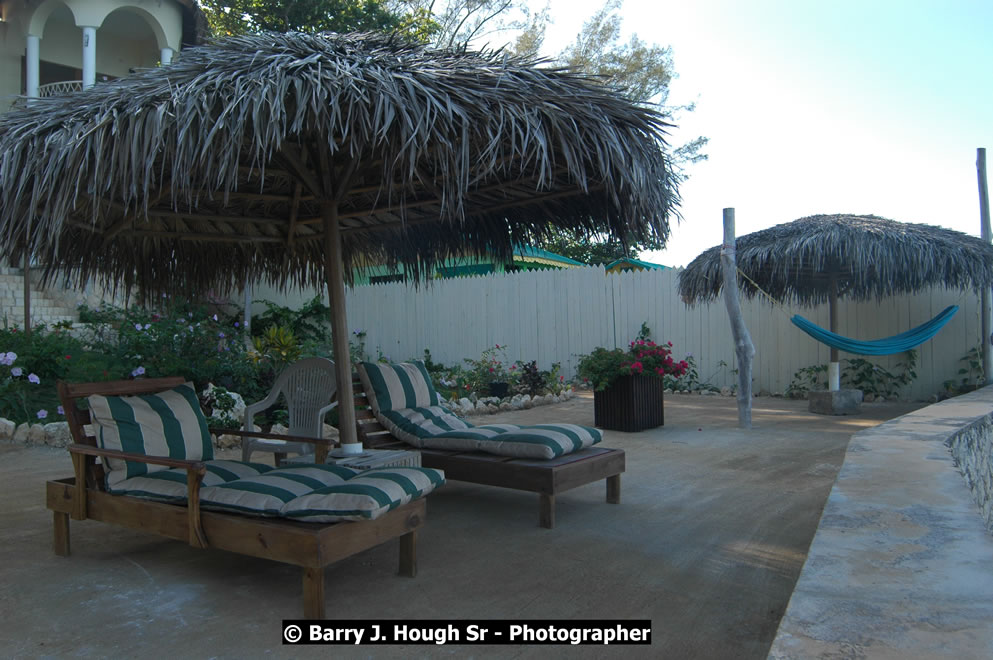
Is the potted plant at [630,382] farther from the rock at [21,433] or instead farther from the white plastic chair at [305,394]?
the rock at [21,433]

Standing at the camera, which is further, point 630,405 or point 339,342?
point 630,405

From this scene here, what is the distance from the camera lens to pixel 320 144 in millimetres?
3586

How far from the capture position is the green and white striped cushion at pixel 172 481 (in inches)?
119

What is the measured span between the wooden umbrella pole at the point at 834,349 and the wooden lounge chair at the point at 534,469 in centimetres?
539

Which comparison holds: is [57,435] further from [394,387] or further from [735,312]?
[735,312]

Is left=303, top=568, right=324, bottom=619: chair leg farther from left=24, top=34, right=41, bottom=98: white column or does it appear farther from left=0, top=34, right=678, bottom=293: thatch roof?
left=24, top=34, right=41, bottom=98: white column

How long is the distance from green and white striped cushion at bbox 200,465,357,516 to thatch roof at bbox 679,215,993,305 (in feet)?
22.4

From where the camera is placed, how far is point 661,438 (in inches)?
262

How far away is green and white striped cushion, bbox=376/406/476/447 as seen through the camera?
4441 mm

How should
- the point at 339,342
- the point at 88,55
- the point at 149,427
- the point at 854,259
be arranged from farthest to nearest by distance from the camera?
1. the point at 88,55
2. the point at 854,259
3. the point at 339,342
4. the point at 149,427

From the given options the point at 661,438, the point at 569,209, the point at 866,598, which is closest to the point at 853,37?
the point at 661,438

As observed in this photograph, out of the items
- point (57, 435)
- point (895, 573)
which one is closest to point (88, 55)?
point (57, 435)

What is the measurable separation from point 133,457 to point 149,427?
0.51m

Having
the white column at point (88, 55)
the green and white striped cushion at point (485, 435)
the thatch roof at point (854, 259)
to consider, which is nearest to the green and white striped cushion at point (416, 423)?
the green and white striped cushion at point (485, 435)
